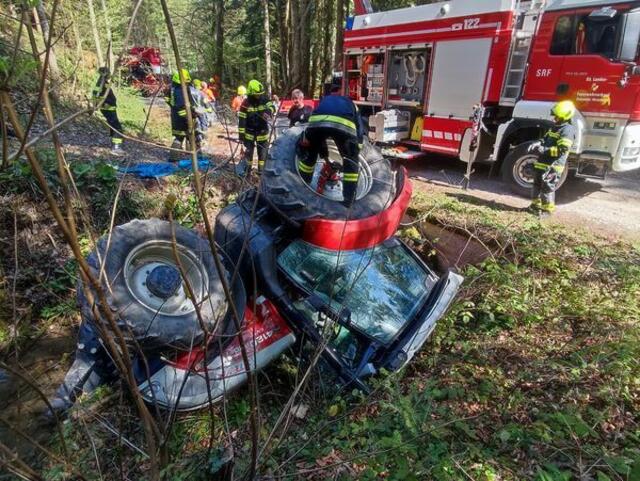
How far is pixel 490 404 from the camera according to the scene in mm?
2387

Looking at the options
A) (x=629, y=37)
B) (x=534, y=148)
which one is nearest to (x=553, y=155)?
(x=534, y=148)

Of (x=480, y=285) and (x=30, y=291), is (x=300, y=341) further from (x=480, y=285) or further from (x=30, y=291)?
(x=30, y=291)

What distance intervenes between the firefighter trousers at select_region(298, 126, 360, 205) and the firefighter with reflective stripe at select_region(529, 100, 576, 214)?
136 inches

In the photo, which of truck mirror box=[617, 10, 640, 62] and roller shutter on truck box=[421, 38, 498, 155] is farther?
roller shutter on truck box=[421, 38, 498, 155]

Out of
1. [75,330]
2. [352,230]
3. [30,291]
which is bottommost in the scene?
[75,330]

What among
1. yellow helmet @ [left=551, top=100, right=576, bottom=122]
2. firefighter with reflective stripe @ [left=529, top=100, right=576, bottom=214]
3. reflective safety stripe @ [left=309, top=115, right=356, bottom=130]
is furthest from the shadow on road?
reflective safety stripe @ [left=309, top=115, right=356, bottom=130]

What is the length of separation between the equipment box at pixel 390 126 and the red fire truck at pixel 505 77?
0.07ft

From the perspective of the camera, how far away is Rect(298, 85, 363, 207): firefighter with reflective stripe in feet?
11.3

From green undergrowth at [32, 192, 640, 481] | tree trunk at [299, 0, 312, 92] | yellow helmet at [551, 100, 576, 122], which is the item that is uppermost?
tree trunk at [299, 0, 312, 92]

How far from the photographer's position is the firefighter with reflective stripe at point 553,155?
17.4 feet

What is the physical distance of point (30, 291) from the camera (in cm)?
372

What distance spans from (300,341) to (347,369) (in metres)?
0.40

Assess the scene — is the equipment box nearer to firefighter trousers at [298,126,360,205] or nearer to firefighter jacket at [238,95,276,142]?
firefighter jacket at [238,95,276,142]

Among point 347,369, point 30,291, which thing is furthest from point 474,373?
point 30,291
